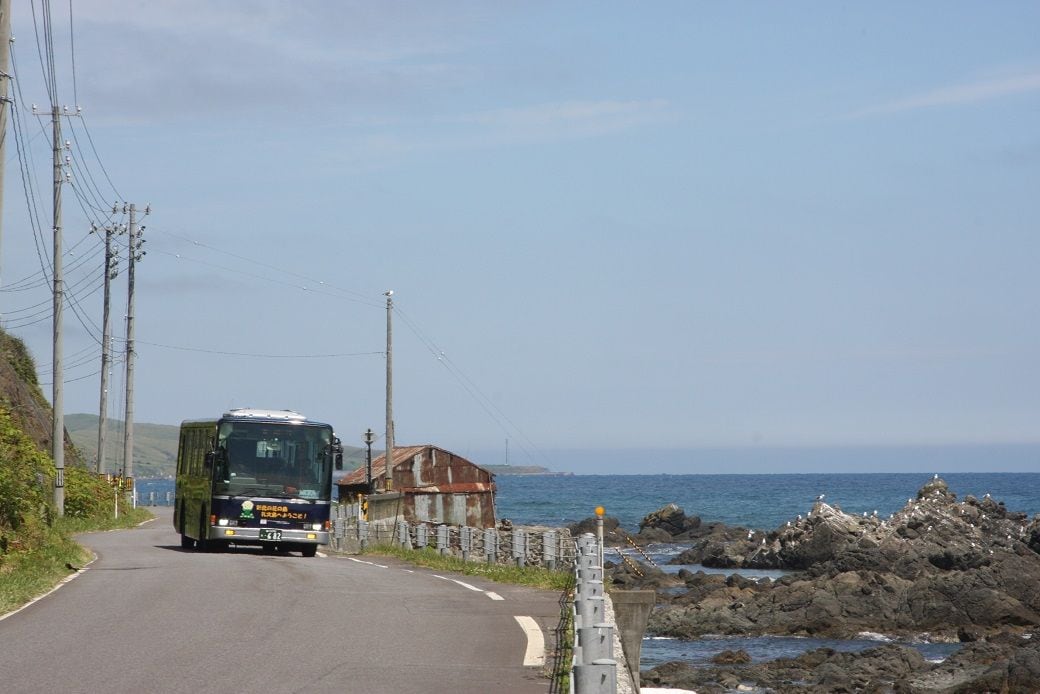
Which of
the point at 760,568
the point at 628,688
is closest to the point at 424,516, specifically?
the point at 760,568

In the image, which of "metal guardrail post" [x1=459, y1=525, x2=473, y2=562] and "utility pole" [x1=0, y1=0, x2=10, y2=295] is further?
"metal guardrail post" [x1=459, y1=525, x2=473, y2=562]

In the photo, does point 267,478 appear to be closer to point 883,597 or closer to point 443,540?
point 443,540

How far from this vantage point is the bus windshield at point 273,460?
1081 inches

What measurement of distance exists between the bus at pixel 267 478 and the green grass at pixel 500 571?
237cm

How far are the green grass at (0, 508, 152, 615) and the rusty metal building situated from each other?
2996 cm

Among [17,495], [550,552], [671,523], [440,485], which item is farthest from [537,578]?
[671,523]

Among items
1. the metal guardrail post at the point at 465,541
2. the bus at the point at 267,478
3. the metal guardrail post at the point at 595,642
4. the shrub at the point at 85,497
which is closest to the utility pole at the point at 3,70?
the bus at the point at 267,478

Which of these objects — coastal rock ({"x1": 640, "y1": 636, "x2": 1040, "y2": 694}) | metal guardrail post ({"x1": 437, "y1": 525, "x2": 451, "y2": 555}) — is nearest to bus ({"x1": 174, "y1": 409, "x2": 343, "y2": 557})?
metal guardrail post ({"x1": 437, "y1": 525, "x2": 451, "y2": 555})

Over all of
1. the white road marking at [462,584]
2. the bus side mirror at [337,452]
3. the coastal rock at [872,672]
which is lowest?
the coastal rock at [872,672]

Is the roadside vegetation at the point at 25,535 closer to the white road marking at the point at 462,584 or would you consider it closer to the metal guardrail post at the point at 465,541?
the white road marking at the point at 462,584

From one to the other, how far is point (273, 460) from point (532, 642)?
16.4 metres

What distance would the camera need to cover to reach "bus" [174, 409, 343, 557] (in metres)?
27.4

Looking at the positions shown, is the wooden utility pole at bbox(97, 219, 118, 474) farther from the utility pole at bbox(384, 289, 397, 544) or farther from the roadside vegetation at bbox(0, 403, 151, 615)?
the roadside vegetation at bbox(0, 403, 151, 615)

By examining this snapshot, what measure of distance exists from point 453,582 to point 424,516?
34575 mm
